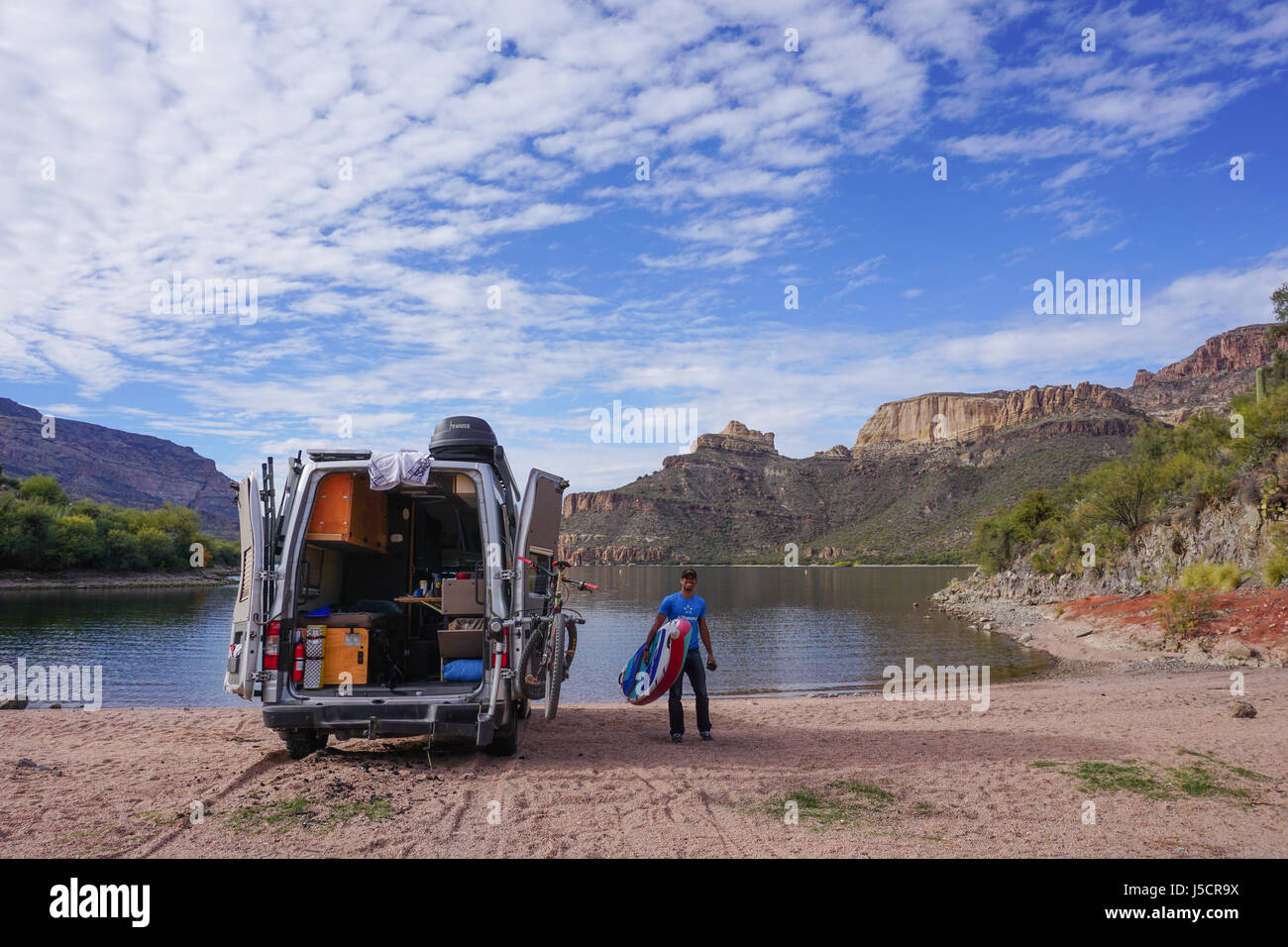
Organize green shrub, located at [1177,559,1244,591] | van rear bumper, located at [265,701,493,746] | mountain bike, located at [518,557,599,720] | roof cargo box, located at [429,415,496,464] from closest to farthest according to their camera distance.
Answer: van rear bumper, located at [265,701,493,746], mountain bike, located at [518,557,599,720], roof cargo box, located at [429,415,496,464], green shrub, located at [1177,559,1244,591]

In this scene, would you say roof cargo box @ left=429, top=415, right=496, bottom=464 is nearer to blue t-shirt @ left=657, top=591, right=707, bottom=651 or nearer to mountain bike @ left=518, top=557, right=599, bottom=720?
mountain bike @ left=518, top=557, right=599, bottom=720

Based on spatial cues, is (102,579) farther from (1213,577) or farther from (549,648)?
(1213,577)

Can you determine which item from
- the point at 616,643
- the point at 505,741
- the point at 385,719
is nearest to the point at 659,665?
the point at 505,741

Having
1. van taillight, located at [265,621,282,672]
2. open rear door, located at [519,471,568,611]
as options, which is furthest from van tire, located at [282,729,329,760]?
open rear door, located at [519,471,568,611]

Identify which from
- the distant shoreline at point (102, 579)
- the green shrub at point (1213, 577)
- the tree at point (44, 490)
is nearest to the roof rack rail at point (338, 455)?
the green shrub at point (1213, 577)

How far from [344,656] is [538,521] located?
2.25 m

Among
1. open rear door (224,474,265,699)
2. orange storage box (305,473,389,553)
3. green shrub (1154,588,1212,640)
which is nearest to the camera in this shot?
open rear door (224,474,265,699)

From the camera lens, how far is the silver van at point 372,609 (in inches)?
285

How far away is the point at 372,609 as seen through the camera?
8.68m

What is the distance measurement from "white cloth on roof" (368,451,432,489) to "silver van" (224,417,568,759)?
0.01 meters

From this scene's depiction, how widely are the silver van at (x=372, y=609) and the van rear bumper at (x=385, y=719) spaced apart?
0.03 ft

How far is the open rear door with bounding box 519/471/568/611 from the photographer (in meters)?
7.55

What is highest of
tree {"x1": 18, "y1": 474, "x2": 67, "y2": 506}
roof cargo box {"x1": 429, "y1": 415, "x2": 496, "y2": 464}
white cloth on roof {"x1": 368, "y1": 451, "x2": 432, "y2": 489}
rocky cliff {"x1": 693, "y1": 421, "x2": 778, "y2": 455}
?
rocky cliff {"x1": 693, "y1": 421, "x2": 778, "y2": 455}
